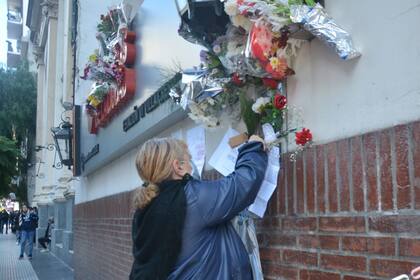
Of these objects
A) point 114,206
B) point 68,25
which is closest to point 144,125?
point 114,206

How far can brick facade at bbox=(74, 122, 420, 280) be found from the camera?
80.4 inches

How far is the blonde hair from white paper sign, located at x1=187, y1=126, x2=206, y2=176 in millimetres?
1494

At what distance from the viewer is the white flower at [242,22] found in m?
2.79

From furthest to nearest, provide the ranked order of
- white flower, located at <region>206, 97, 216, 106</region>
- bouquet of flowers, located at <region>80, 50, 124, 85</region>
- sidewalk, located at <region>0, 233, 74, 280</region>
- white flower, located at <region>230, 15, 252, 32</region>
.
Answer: sidewalk, located at <region>0, 233, 74, 280</region> → bouquet of flowers, located at <region>80, 50, 124, 85</region> → white flower, located at <region>206, 97, 216, 106</region> → white flower, located at <region>230, 15, 252, 32</region>

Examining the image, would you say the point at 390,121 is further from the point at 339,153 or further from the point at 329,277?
the point at 329,277

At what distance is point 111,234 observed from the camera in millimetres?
6766

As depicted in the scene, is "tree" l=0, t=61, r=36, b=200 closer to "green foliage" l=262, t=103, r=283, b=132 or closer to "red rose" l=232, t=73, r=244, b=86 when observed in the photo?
"red rose" l=232, t=73, r=244, b=86

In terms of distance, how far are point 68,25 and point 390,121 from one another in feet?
41.9

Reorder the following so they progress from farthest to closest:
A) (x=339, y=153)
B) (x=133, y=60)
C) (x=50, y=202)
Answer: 1. (x=50, y=202)
2. (x=133, y=60)
3. (x=339, y=153)

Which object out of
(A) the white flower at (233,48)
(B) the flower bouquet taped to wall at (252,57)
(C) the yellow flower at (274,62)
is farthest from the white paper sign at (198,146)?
(C) the yellow flower at (274,62)

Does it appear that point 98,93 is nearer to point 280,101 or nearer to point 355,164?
point 280,101

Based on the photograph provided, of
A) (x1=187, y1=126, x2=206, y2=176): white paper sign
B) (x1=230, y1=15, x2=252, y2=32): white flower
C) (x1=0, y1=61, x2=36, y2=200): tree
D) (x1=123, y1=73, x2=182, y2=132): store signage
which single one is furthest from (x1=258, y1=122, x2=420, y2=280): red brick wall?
(x1=0, y1=61, x2=36, y2=200): tree

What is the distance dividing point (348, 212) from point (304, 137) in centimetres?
46

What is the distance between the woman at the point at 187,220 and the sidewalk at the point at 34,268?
10192 millimetres
